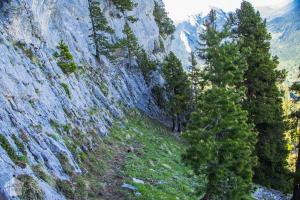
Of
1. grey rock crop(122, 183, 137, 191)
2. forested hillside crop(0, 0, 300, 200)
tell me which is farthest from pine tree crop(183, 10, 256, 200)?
grey rock crop(122, 183, 137, 191)

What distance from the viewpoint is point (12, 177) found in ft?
39.3

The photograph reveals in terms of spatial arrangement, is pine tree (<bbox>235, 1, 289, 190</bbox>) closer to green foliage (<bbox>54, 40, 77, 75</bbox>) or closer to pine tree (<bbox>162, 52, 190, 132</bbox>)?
pine tree (<bbox>162, 52, 190, 132</bbox>)

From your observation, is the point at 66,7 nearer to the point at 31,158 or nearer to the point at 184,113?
the point at 184,113

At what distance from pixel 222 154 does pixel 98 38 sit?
113 feet

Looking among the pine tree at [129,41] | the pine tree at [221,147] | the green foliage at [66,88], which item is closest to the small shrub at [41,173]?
the pine tree at [221,147]

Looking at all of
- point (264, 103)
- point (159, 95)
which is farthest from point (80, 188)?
point (159, 95)

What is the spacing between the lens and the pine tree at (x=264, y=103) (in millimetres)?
34406

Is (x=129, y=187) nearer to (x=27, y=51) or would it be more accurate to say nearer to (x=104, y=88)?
(x=27, y=51)

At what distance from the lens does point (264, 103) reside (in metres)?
34.5

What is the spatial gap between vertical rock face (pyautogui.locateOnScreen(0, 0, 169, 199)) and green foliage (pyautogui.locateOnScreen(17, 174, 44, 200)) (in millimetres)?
327

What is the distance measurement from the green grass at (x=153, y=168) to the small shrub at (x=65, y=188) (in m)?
3.75

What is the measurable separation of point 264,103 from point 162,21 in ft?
205

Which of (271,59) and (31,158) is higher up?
(271,59)

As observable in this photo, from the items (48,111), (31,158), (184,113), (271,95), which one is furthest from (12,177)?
(184,113)
